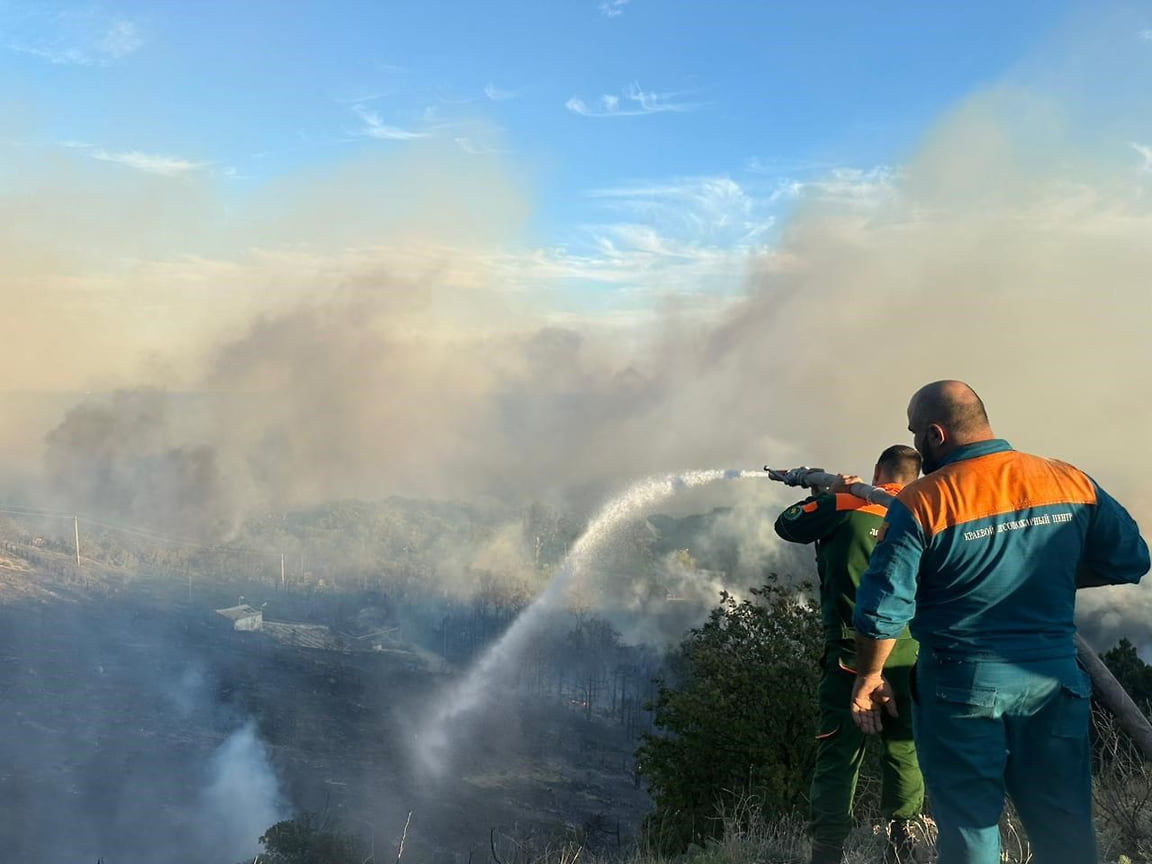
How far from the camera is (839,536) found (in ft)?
15.5

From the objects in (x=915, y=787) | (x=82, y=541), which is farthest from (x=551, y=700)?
(x=915, y=787)

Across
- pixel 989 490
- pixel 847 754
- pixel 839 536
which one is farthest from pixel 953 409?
pixel 847 754

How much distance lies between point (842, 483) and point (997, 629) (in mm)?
1585

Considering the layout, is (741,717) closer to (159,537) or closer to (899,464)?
(899,464)

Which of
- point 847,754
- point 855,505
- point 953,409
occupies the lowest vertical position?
point 847,754

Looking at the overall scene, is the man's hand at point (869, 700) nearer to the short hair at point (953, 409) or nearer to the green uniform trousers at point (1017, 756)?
the green uniform trousers at point (1017, 756)

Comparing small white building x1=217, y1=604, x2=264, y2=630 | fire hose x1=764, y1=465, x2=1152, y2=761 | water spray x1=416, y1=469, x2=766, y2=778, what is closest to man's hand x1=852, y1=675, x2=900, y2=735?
fire hose x1=764, y1=465, x2=1152, y2=761

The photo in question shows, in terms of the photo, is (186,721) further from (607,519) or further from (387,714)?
(607,519)

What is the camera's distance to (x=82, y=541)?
134 m

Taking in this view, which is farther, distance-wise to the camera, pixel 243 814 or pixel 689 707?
pixel 243 814

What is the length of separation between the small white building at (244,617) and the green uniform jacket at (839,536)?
120m

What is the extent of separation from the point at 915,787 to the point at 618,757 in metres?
93.0

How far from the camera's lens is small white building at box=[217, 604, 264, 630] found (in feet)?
374

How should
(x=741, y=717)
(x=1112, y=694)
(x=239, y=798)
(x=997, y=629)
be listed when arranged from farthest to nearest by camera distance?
(x=239, y=798) → (x=741, y=717) → (x=1112, y=694) → (x=997, y=629)
